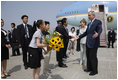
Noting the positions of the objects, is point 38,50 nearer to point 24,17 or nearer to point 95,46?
point 95,46

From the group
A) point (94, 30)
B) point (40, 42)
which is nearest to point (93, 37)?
point (94, 30)

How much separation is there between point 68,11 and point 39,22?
20.1 metres

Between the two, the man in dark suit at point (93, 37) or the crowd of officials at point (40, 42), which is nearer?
the crowd of officials at point (40, 42)

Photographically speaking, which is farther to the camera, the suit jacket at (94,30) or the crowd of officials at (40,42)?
the suit jacket at (94,30)

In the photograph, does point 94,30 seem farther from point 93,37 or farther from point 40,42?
point 40,42

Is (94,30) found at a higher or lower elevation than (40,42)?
higher

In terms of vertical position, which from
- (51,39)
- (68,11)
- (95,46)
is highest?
(68,11)

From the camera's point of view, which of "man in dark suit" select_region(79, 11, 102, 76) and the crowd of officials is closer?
the crowd of officials

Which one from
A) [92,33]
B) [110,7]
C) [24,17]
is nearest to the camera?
[92,33]


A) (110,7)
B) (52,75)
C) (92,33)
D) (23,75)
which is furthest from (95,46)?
(110,7)

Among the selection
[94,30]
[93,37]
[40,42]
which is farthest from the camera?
[94,30]

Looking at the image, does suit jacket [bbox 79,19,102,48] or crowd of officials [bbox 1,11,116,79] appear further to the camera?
suit jacket [bbox 79,19,102,48]

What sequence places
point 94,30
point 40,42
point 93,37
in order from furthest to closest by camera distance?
point 94,30 → point 93,37 → point 40,42

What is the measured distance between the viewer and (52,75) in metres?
4.59
